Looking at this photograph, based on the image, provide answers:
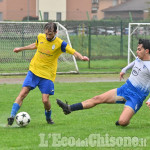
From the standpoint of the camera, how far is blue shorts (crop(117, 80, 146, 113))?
30.3 ft

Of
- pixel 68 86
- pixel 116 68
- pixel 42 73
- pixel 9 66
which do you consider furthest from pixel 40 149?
pixel 116 68

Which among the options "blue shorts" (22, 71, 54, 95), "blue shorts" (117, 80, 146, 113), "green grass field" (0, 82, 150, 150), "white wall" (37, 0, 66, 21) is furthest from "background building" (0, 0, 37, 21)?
"blue shorts" (117, 80, 146, 113)

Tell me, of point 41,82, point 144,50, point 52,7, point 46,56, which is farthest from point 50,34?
point 52,7

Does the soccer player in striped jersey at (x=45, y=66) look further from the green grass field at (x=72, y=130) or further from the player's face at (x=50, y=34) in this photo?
the green grass field at (x=72, y=130)

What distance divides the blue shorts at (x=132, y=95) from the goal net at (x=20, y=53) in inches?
495

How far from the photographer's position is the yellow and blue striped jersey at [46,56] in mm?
9555

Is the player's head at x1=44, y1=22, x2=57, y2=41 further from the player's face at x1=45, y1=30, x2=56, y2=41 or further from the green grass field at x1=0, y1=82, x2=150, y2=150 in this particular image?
the green grass field at x1=0, y1=82, x2=150, y2=150

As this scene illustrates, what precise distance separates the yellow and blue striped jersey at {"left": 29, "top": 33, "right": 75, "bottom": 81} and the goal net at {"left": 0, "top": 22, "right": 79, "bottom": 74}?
478 inches

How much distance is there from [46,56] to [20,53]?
1250 cm

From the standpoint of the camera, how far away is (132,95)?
30.4 feet

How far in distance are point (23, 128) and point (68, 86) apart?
7763mm

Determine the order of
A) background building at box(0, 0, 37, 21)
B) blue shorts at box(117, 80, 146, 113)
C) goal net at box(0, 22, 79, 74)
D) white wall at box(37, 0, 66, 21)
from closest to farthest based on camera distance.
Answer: blue shorts at box(117, 80, 146, 113) → goal net at box(0, 22, 79, 74) → background building at box(0, 0, 37, 21) → white wall at box(37, 0, 66, 21)

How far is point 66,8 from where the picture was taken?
7044 centimetres

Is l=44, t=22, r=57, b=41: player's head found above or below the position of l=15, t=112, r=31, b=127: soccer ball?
above
